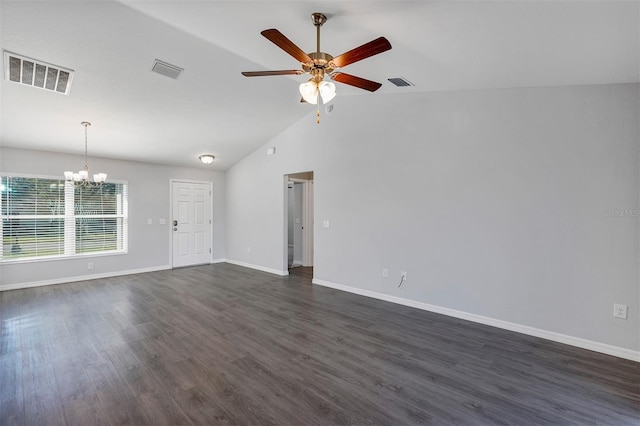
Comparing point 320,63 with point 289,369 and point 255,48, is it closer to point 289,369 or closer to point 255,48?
point 255,48

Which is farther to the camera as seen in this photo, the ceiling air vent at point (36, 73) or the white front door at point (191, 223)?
the white front door at point (191, 223)

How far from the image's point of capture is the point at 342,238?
505 cm

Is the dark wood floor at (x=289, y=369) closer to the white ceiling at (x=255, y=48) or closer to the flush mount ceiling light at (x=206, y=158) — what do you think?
the white ceiling at (x=255, y=48)

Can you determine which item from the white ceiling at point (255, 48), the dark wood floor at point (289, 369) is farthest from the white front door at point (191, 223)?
the dark wood floor at point (289, 369)

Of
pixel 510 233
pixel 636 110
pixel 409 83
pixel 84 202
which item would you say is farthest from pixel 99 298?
pixel 636 110

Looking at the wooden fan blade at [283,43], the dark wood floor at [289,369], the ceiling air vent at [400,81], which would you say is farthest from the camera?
the ceiling air vent at [400,81]

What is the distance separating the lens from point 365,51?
2.04 metres

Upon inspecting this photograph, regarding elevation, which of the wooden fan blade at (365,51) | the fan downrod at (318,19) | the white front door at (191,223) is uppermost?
the fan downrod at (318,19)

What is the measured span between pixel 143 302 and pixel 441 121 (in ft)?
16.2

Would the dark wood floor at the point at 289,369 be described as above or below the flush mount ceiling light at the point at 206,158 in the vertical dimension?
below

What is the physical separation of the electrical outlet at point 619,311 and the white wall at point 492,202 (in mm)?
42

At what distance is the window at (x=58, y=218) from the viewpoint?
5.07 metres

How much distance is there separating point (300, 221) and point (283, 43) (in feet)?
18.1

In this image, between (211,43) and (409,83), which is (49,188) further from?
(409,83)
